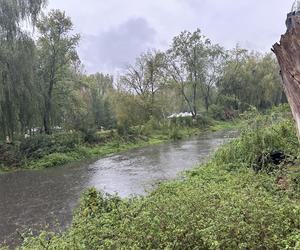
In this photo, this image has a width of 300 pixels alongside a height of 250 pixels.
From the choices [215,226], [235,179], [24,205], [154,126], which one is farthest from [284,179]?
[154,126]

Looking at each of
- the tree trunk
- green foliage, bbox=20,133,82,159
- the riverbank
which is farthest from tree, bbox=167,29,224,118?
the tree trunk

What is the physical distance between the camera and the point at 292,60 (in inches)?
183

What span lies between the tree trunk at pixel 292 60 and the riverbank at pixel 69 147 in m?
12.7

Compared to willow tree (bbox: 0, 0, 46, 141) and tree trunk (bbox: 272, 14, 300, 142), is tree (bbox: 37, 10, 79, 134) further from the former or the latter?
tree trunk (bbox: 272, 14, 300, 142)

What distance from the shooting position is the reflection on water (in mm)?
10516

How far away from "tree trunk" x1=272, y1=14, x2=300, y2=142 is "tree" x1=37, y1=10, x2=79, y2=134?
72.3 feet

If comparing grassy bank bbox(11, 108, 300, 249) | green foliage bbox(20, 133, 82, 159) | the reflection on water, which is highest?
green foliage bbox(20, 133, 82, 159)

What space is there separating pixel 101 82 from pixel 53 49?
114ft

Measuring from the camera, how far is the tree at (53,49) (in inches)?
1019

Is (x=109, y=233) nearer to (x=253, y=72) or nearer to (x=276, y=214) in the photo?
(x=276, y=214)

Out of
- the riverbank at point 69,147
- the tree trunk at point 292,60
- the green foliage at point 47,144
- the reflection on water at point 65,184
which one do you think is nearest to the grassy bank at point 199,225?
the tree trunk at point 292,60

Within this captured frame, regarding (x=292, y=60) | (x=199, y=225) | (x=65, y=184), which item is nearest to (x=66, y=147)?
(x=65, y=184)

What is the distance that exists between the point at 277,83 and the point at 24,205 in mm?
43294

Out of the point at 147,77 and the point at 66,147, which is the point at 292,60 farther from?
the point at 147,77
